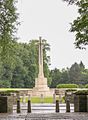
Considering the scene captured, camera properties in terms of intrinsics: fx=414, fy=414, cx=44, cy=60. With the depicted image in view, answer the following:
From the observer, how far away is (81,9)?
59.9 feet

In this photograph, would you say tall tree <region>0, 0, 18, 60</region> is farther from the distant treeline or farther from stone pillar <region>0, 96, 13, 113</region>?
the distant treeline

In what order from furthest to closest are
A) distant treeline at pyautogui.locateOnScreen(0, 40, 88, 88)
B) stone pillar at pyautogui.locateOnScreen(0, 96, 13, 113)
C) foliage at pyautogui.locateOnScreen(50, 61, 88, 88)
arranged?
foliage at pyautogui.locateOnScreen(50, 61, 88, 88) < distant treeline at pyautogui.locateOnScreen(0, 40, 88, 88) < stone pillar at pyautogui.locateOnScreen(0, 96, 13, 113)

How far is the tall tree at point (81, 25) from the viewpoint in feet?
58.1

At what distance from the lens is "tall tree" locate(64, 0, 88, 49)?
58.1ft

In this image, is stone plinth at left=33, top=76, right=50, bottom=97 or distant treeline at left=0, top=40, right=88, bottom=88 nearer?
stone plinth at left=33, top=76, right=50, bottom=97

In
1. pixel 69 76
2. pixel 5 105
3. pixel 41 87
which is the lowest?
pixel 5 105

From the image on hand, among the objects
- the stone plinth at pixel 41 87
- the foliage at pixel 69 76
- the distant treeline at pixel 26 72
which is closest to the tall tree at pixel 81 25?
the stone plinth at pixel 41 87

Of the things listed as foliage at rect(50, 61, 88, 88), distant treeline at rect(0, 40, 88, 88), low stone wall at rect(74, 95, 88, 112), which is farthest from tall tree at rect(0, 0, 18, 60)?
foliage at rect(50, 61, 88, 88)

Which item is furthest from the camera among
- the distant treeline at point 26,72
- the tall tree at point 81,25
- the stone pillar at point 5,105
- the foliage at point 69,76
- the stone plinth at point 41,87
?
the foliage at point 69,76

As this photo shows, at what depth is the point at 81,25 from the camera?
58.3ft

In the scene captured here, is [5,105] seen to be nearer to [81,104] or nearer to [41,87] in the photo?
[81,104]

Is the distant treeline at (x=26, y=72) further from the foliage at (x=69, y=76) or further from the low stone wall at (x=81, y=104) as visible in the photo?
the low stone wall at (x=81, y=104)

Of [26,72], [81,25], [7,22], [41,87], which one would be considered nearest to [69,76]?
[26,72]

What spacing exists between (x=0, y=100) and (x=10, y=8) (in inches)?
199
